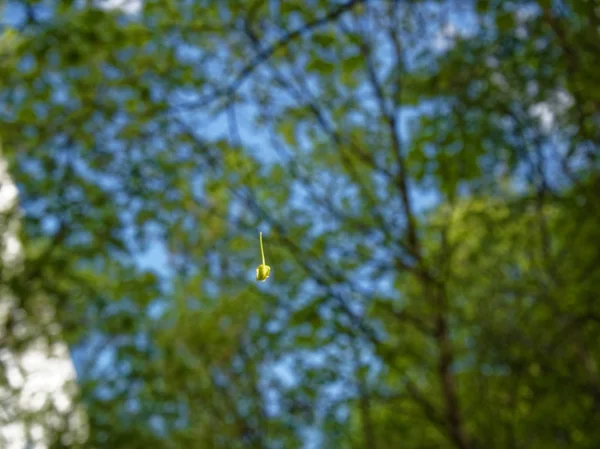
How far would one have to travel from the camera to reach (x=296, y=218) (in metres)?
6.65

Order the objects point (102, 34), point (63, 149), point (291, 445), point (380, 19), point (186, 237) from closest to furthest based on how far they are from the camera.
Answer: point (102, 34) < point (63, 149) < point (380, 19) < point (186, 237) < point (291, 445)

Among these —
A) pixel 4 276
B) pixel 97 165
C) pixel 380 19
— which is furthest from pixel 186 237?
pixel 380 19

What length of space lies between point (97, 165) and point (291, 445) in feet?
14.2

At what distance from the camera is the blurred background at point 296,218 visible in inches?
193

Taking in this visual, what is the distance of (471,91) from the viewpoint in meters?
5.59

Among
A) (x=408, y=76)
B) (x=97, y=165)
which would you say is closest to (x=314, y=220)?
(x=408, y=76)

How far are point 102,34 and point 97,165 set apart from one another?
3.68ft

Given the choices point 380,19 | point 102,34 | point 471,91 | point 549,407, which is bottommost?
point 549,407

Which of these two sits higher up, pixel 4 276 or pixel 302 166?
pixel 302 166

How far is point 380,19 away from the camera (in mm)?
5957

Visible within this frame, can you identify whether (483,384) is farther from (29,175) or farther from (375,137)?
(29,175)

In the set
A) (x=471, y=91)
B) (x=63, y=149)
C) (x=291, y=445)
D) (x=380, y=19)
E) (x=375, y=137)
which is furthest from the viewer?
(x=291, y=445)

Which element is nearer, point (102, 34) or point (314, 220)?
point (102, 34)

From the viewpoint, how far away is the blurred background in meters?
4.90
